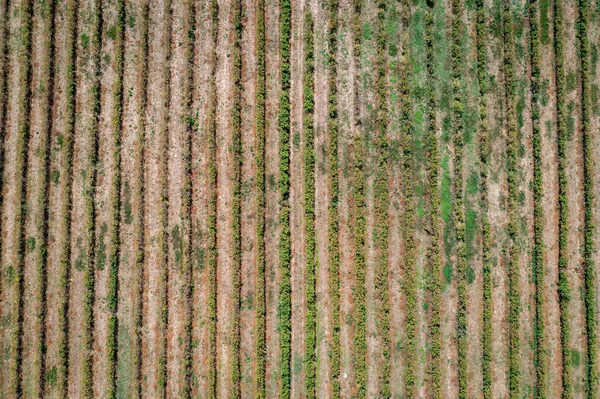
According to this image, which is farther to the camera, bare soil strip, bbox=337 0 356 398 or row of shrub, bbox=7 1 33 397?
bare soil strip, bbox=337 0 356 398

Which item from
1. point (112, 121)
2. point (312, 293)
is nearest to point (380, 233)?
point (312, 293)

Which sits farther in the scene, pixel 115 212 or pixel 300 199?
pixel 300 199

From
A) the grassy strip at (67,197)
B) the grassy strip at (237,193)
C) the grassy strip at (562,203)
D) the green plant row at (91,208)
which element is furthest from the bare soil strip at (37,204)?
the grassy strip at (562,203)

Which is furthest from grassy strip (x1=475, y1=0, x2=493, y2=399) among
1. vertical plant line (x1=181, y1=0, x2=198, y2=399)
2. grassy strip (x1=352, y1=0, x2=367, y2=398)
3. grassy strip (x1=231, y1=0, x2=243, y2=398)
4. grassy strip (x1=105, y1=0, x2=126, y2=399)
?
grassy strip (x1=105, y1=0, x2=126, y2=399)

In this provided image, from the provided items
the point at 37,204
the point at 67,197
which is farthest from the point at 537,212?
the point at 37,204

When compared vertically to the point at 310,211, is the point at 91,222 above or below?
below

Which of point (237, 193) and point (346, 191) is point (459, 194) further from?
point (237, 193)

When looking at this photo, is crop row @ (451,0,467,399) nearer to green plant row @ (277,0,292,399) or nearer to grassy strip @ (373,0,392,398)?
grassy strip @ (373,0,392,398)
